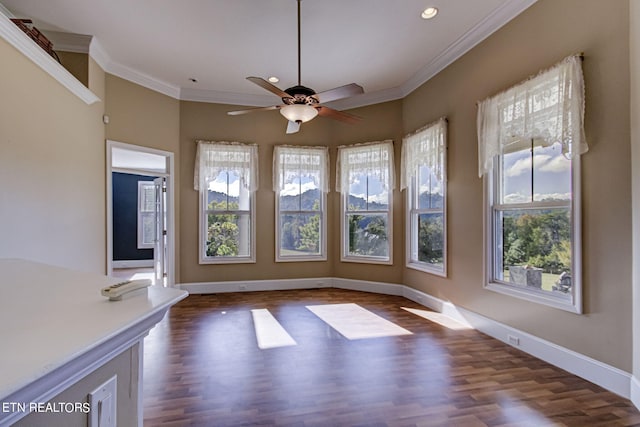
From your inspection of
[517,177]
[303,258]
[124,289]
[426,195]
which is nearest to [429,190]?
[426,195]

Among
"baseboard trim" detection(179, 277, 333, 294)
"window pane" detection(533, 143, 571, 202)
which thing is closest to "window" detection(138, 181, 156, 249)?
"baseboard trim" detection(179, 277, 333, 294)

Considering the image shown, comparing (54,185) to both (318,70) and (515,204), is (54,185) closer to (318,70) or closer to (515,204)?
(318,70)

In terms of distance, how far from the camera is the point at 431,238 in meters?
4.64

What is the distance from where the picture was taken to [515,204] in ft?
10.6

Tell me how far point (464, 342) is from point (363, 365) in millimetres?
1209

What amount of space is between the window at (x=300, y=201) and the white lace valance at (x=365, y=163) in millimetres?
288

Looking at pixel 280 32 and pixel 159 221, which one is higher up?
pixel 280 32

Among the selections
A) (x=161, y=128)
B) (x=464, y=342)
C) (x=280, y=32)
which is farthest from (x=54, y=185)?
(x=464, y=342)

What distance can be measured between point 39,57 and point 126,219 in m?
6.78

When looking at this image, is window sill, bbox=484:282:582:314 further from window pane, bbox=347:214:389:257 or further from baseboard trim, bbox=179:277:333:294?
baseboard trim, bbox=179:277:333:294

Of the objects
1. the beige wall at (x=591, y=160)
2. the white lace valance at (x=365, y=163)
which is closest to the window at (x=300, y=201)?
the white lace valance at (x=365, y=163)

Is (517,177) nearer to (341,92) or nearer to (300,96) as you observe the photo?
(341,92)

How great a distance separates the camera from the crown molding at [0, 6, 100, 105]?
2.49 m

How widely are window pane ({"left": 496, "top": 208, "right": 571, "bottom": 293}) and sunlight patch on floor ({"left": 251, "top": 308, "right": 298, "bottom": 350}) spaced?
234 centimetres
